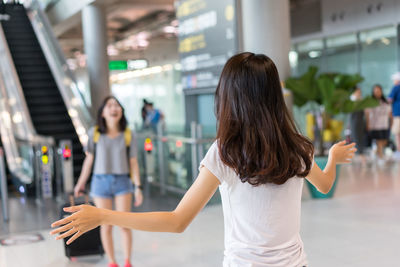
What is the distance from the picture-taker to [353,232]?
5922 mm

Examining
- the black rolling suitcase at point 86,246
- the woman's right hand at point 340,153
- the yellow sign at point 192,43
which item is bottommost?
the black rolling suitcase at point 86,246

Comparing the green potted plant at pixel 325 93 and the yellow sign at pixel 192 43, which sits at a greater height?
the yellow sign at pixel 192 43

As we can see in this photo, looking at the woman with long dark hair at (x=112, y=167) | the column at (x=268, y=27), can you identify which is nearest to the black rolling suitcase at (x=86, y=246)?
the woman with long dark hair at (x=112, y=167)

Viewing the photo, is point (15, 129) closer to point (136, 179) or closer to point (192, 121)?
point (192, 121)

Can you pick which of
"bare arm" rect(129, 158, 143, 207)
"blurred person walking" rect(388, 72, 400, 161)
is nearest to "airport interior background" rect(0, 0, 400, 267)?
"blurred person walking" rect(388, 72, 400, 161)

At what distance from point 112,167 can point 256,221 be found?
3.20m

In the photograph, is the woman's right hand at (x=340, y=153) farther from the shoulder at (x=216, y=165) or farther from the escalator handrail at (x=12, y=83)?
the escalator handrail at (x=12, y=83)

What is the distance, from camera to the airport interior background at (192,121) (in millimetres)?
5750

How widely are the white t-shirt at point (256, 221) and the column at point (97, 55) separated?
12.8 metres

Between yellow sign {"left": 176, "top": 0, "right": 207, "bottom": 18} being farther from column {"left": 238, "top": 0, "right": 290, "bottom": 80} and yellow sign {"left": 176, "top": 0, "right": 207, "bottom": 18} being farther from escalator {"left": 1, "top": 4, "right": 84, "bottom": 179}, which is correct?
escalator {"left": 1, "top": 4, "right": 84, "bottom": 179}

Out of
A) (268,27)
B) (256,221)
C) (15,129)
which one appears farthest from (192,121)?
(256,221)

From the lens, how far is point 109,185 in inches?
185

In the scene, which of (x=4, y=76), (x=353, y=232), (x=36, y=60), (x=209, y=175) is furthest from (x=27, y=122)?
(x=209, y=175)

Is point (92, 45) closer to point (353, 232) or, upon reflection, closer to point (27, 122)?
point (27, 122)
